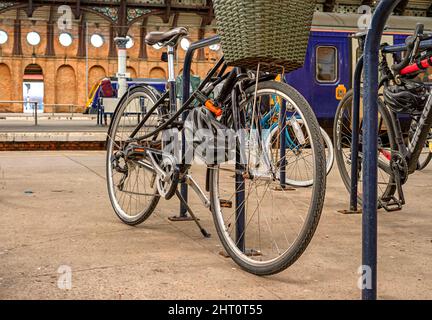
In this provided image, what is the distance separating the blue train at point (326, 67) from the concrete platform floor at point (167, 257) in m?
8.01

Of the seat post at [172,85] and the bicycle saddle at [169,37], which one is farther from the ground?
the bicycle saddle at [169,37]

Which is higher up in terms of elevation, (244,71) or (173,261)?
(244,71)

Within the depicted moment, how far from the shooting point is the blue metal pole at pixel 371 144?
6.01ft

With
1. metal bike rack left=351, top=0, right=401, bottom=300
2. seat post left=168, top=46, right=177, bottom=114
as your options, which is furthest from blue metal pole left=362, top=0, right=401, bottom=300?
seat post left=168, top=46, right=177, bottom=114

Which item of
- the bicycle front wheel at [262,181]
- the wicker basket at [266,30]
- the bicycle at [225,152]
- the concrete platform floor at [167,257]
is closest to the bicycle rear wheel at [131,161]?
the bicycle at [225,152]

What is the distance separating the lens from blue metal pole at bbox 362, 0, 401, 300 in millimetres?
1833

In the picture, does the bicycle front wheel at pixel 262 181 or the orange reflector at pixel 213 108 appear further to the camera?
the orange reflector at pixel 213 108

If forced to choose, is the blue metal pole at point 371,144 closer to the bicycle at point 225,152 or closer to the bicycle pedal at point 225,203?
the bicycle at point 225,152

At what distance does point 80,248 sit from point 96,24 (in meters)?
28.9

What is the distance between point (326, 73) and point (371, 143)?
1116 cm

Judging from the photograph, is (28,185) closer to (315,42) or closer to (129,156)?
(129,156)

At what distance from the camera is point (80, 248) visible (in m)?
3.02

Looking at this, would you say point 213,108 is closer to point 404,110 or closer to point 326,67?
point 404,110
